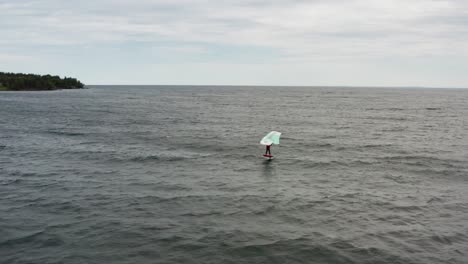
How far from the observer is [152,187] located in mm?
33375

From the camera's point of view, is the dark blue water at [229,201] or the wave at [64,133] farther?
the wave at [64,133]

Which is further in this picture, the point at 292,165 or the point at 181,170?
the point at 292,165

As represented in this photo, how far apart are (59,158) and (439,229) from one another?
41.6 m

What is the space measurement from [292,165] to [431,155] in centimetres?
2178

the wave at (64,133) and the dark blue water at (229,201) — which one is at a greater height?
the wave at (64,133)

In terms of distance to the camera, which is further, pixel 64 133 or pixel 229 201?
pixel 64 133

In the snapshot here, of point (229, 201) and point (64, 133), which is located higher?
point (64, 133)

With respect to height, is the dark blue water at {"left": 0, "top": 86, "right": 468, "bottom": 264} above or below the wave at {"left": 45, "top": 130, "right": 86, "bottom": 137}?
below

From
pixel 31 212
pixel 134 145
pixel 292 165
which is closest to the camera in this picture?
pixel 31 212

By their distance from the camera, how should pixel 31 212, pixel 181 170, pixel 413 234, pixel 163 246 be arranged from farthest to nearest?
pixel 181 170, pixel 31 212, pixel 413 234, pixel 163 246

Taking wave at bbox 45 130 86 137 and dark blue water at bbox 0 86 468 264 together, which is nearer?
dark blue water at bbox 0 86 468 264

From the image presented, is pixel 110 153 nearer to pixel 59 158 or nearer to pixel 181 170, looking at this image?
pixel 59 158

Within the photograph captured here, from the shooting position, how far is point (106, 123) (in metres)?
79.4

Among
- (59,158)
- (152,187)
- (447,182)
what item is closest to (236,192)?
(152,187)
